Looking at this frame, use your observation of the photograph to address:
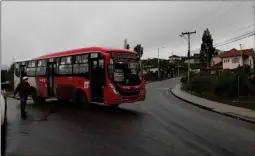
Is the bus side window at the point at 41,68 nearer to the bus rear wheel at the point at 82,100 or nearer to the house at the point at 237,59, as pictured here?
the bus rear wheel at the point at 82,100

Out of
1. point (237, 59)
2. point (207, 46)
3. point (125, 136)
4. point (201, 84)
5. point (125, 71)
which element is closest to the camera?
point (125, 136)

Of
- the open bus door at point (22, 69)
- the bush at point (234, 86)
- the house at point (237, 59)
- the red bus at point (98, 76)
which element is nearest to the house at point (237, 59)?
the house at point (237, 59)

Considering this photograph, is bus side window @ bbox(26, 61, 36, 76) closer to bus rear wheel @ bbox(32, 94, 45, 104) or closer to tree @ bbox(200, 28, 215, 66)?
bus rear wheel @ bbox(32, 94, 45, 104)

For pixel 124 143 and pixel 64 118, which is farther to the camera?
pixel 64 118

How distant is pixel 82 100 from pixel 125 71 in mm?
3019

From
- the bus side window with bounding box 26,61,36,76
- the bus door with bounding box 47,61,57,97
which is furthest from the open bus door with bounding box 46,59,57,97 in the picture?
the bus side window with bounding box 26,61,36,76

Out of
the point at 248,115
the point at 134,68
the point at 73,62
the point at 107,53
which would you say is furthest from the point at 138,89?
the point at 248,115

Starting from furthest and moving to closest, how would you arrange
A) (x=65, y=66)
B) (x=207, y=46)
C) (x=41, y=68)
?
(x=207, y=46) → (x=41, y=68) → (x=65, y=66)

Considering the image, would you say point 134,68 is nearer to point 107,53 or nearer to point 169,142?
point 107,53

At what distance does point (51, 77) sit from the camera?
70.2 feet

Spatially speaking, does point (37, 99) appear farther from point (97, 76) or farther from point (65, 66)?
point (97, 76)

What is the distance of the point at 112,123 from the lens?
1336 centimetres

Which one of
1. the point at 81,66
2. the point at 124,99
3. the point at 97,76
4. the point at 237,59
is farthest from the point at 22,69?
the point at 237,59

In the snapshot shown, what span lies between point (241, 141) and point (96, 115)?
23.0 feet
